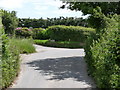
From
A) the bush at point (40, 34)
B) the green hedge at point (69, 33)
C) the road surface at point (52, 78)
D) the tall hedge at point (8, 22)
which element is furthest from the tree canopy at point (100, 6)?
the bush at point (40, 34)

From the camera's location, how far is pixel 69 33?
26.2 metres

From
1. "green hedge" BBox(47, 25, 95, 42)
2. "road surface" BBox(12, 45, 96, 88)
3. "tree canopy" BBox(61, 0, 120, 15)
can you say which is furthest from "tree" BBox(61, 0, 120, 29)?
"green hedge" BBox(47, 25, 95, 42)

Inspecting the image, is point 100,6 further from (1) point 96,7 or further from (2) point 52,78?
(2) point 52,78

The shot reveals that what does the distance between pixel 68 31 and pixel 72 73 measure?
17449 mm

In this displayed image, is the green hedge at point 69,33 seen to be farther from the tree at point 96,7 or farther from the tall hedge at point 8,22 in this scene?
the tree at point 96,7

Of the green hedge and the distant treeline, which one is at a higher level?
the distant treeline

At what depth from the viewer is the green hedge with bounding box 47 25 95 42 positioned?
84.7 feet

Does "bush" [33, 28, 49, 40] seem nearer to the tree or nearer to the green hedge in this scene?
the green hedge

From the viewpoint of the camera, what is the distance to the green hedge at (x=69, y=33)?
84.7 ft

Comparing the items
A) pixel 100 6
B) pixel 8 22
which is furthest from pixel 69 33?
pixel 100 6

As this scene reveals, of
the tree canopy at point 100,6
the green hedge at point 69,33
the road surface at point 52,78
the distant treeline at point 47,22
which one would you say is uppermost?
the tree canopy at point 100,6

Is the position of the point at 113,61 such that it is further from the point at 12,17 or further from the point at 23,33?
the point at 23,33

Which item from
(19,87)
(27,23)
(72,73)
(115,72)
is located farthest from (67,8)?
(27,23)

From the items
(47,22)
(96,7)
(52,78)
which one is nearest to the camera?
(52,78)
